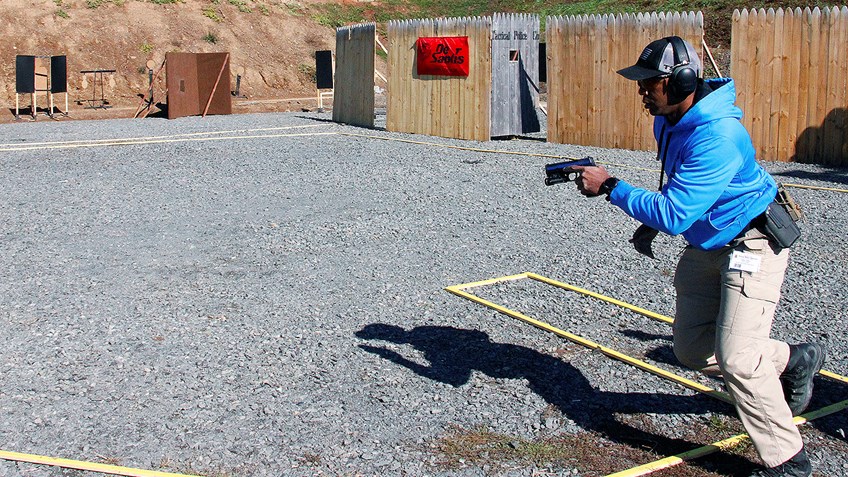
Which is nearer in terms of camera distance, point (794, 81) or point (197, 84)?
point (794, 81)

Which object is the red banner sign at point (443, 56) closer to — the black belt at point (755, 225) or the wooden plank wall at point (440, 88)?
the wooden plank wall at point (440, 88)

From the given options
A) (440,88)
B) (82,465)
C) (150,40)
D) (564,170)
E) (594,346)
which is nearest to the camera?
(564,170)

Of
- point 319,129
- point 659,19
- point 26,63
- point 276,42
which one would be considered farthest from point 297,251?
point 276,42

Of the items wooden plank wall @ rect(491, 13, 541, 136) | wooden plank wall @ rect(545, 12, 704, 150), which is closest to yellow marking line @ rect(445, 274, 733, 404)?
wooden plank wall @ rect(545, 12, 704, 150)

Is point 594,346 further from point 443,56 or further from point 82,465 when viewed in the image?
point 443,56

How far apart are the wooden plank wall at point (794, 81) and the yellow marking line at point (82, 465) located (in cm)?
1208

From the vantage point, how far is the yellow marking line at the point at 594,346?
5.37m

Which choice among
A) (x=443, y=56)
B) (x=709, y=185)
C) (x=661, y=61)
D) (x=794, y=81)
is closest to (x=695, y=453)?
(x=709, y=185)

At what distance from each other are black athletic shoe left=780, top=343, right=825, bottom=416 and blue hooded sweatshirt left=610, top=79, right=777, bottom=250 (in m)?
0.79

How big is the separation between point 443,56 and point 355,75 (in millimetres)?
3539

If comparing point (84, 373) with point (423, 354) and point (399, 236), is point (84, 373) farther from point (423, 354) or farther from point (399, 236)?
point (399, 236)

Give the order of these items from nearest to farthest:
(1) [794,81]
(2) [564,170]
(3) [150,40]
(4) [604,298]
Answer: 1. (2) [564,170]
2. (4) [604,298]
3. (1) [794,81]
4. (3) [150,40]

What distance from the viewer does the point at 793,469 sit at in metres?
4.13

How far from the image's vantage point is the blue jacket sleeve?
397 cm
